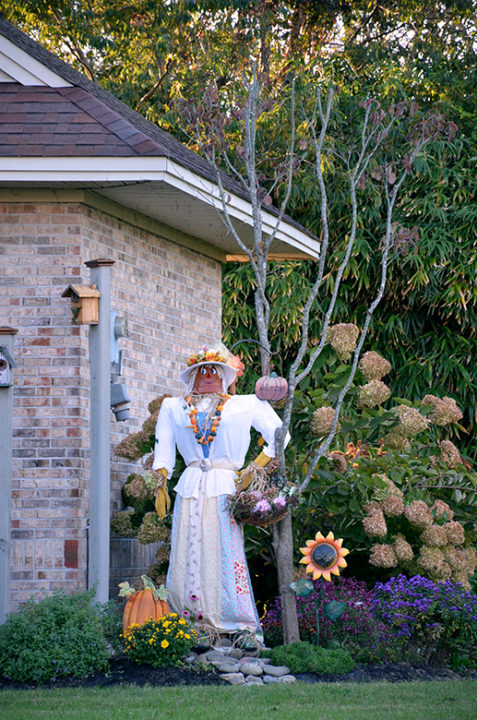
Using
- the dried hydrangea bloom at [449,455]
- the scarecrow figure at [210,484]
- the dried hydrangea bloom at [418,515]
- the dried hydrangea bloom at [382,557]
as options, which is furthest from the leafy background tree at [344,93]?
the dried hydrangea bloom at [382,557]

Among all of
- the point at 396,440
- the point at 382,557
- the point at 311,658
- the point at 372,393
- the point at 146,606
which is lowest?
the point at 311,658

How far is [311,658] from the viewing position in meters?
6.63

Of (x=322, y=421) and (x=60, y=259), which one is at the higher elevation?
(x=60, y=259)

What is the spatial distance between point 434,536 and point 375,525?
25.6 inches

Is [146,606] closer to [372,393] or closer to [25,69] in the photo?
[372,393]

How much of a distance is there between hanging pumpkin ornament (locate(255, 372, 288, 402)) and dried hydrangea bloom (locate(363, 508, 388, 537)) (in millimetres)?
1081

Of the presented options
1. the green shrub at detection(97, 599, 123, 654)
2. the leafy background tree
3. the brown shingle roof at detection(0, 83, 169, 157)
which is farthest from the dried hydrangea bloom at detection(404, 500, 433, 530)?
the leafy background tree

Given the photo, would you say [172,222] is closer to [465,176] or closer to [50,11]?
[465,176]

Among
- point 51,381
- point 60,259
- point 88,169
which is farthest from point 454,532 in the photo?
point 88,169

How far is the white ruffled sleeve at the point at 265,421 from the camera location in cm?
736

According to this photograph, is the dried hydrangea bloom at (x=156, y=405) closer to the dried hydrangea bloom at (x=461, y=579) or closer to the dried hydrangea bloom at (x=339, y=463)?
the dried hydrangea bloom at (x=339, y=463)

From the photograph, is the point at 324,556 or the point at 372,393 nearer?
the point at 324,556

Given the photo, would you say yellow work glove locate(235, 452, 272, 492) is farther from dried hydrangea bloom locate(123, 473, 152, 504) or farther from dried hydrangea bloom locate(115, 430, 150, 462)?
dried hydrangea bloom locate(115, 430, 150, 462)

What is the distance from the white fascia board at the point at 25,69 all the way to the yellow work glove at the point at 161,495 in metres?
3.46
